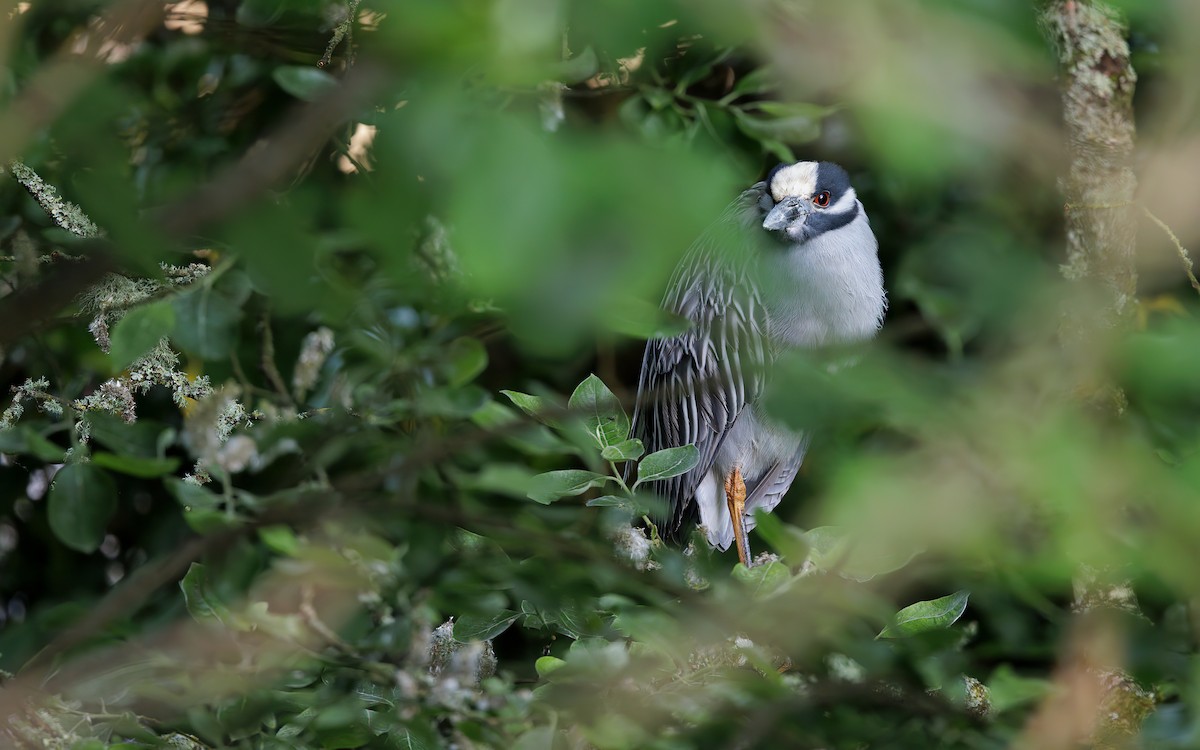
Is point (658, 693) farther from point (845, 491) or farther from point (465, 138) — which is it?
point (465, 138)

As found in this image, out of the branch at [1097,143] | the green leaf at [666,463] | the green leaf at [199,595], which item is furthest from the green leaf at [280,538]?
the branch at [1097,143]

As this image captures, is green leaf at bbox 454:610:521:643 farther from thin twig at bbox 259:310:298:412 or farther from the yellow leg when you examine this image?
the yellow leg

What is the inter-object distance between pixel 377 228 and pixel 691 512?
52.6 inches

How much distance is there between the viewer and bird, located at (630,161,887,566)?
1.47 m

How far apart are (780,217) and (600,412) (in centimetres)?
54

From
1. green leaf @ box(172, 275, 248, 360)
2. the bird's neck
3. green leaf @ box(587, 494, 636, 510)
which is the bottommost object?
the bird's neck

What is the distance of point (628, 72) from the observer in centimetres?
141

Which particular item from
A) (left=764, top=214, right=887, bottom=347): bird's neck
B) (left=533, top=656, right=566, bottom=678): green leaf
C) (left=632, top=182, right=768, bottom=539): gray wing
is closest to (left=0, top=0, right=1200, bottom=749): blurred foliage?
(left=533, top=656, right=566, bottom=678): green leaf

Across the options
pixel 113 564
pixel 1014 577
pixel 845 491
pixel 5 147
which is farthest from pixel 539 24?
pixel 113 564

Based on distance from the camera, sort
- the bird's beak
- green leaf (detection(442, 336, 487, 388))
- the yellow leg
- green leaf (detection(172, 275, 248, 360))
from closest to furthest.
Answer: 1. green leaf (detection(172, 275, 248, 360))
2. green leaf (detection(442, 336, 487, 388))
3. the bird's beak
4. the yellow leg

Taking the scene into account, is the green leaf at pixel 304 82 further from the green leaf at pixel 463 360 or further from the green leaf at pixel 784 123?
the green leaf at pixel 784 123

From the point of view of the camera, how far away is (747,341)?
170 centimetres

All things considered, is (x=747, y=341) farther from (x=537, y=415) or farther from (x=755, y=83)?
(x=537, y=415)

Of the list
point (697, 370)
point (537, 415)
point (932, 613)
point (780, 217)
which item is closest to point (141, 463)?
point (537, 415)
